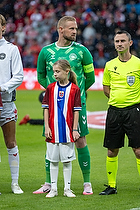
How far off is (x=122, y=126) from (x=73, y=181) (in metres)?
1.27

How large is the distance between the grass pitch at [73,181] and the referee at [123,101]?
0.36 meters

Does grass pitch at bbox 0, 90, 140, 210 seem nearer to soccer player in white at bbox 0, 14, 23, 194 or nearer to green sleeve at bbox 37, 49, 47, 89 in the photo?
soccer player in white at bbox 0, 14, 23, 194

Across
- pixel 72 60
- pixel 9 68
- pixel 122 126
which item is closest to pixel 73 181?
pixel 122 126

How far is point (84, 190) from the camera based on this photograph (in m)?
5.92

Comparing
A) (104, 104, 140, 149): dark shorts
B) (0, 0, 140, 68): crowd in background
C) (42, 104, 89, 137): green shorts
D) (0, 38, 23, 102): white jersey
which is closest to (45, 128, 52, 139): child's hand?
(42, 104, 89, 137): green shorts

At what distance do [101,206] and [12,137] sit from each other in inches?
55.4

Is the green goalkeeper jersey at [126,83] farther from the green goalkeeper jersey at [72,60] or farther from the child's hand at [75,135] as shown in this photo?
the child's hand at [75,135]

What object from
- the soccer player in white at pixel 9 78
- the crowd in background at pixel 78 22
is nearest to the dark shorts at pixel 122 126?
the soccer player in white at pixel 9 78

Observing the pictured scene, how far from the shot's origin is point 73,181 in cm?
668

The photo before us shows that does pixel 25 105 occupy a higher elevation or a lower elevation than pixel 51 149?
lower

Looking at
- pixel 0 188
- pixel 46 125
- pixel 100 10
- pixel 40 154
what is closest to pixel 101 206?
pixel 46 125

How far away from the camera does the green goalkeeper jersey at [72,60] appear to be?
5926 millimetres

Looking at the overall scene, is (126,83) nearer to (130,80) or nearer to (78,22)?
(130,80)

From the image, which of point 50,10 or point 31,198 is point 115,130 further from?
point 50,10
